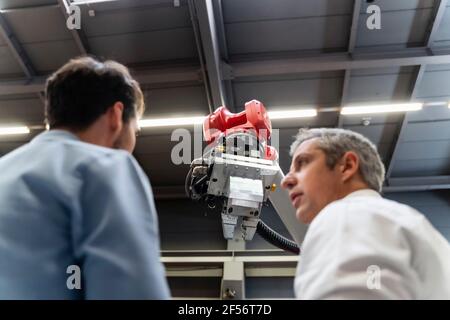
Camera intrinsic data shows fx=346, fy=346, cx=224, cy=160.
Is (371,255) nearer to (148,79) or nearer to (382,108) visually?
(148,79)

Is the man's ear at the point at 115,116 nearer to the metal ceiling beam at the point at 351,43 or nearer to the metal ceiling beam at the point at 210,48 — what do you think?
the metal ceiling beam at the point at 210,48

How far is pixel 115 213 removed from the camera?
0.74 metres

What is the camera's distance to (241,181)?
6.57 ft

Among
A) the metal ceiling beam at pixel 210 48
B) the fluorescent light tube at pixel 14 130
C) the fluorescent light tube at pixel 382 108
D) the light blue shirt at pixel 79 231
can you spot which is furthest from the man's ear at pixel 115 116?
the fluorescent light tube at pixel 14 130

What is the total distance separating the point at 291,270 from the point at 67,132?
17.5 feet

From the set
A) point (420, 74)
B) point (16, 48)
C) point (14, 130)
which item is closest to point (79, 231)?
point (16, 48)

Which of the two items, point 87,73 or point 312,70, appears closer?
point 87,73

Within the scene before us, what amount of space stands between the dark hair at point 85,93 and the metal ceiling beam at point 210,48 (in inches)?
138

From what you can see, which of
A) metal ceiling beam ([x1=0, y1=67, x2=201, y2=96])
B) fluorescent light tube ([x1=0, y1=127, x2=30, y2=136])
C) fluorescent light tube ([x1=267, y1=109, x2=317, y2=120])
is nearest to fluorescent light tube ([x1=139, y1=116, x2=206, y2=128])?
metal ceiling beam ([x1=0, y1=67, x2=201, y2=96])

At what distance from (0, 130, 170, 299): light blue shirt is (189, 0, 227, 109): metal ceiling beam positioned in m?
3.97

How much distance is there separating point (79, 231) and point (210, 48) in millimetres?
4320

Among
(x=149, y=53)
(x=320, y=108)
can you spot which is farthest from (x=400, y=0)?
(x=149, y=53)

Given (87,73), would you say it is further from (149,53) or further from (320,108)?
(320,108)

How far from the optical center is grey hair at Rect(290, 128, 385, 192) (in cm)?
137
